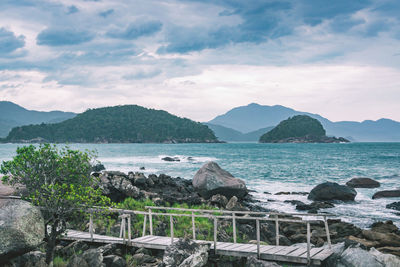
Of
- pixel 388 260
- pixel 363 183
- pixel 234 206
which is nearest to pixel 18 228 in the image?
pixel 388 260

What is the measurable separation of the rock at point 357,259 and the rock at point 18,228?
8.25m

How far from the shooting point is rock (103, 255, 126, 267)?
10570 millimetres

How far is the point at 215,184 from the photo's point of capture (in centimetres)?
2434

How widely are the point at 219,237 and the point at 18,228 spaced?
7258 millimetres

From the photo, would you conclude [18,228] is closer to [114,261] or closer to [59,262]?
[59,262]

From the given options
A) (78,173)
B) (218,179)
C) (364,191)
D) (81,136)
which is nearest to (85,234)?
(78,173)

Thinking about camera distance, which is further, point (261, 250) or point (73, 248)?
point (73, 248)

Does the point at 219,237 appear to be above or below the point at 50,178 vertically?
below

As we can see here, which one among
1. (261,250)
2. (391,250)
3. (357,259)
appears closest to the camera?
(357,259)

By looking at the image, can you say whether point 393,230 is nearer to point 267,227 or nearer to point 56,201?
point 267,227

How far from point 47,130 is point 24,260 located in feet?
633

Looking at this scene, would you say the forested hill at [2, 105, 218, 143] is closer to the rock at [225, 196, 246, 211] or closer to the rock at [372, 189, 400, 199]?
the rock at [372, 189, 400, 199]

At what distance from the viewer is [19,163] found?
10.1 metres

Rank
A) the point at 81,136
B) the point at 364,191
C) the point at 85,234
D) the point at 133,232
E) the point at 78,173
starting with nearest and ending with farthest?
1. the point at 78,173
2. the point at 85,234
3. the point at 133,232
4. the point at 364,191
5. the point at 81,136
